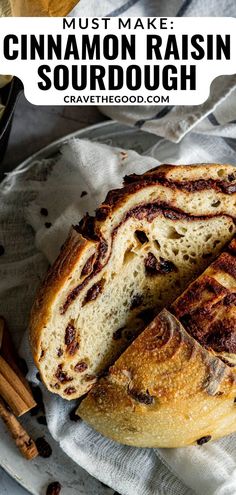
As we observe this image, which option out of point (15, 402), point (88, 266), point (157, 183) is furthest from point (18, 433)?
point (157, 183)

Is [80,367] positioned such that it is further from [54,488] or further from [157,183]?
[157,183]

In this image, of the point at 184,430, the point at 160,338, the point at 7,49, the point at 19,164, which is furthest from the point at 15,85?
the point at 184,430

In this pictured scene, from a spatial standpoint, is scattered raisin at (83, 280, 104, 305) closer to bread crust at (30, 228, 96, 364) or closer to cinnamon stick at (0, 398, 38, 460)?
bread crust at (30, 228, 96, 364)

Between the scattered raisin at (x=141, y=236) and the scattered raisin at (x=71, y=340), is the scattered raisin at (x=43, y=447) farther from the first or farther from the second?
the scattered raisin at (x=141, y=236)

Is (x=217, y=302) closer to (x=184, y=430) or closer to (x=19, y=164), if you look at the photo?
(x=184, y=430)

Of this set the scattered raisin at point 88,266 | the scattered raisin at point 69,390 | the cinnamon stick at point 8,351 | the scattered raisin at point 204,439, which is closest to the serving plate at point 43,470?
the cinnamon stick at point 8,351
